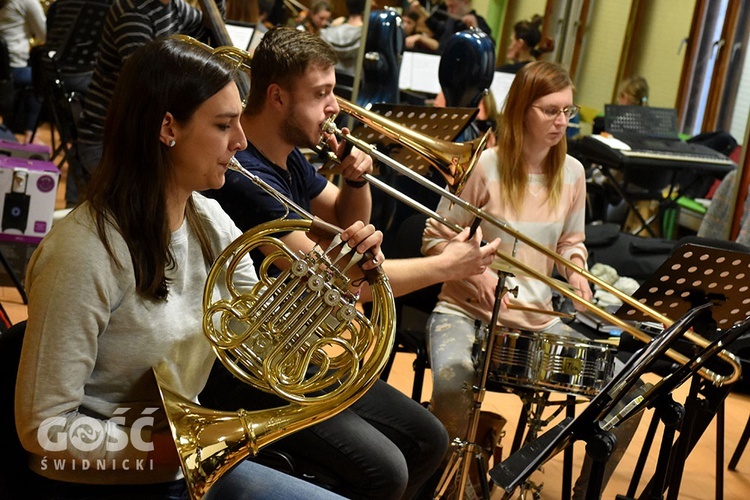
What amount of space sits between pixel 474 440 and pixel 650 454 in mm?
1421

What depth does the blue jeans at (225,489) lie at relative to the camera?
159 cm

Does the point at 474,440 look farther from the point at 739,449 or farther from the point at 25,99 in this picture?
the point at 25,99

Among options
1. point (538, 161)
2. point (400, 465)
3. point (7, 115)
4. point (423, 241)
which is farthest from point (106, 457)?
point (7, 115)

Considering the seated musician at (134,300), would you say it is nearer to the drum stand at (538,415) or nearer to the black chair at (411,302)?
the drum stand at (538,415)

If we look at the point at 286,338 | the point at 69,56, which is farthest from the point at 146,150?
the point at 69,56

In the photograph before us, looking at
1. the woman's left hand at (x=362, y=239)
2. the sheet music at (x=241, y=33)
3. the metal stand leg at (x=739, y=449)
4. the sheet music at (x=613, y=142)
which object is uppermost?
the sheet music at (x=241, y=33)

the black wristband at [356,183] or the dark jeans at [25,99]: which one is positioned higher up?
the black wristband at [356,183]

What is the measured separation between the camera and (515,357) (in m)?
2.58

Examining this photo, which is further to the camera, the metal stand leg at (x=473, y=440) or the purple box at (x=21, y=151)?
the purple box at (x=21, y=151)

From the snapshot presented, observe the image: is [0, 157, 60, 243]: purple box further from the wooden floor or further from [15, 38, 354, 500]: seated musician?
[15, 38, 354, 500]: seated musician

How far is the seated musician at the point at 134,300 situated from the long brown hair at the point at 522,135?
1277mm

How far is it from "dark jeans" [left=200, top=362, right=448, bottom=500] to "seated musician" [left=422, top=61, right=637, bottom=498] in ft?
1.73

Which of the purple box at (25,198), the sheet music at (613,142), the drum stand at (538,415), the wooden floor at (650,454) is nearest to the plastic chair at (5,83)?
the wooden floor at (650,454)

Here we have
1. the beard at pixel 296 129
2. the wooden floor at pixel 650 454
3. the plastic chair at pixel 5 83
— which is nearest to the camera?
the beard at pixel 296 129
